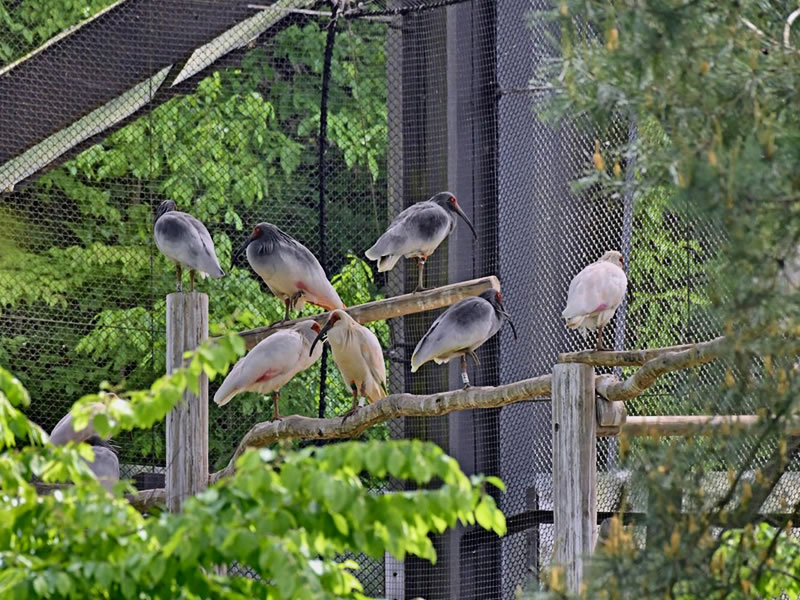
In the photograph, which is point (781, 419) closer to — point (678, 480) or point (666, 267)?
point (678, 480)

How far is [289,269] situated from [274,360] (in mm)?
450

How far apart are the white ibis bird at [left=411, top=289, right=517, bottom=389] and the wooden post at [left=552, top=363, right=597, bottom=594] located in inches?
34.7

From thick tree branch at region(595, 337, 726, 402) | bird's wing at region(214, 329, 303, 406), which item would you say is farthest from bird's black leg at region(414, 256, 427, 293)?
thick tree branch at region(595, 337, 726, 402)

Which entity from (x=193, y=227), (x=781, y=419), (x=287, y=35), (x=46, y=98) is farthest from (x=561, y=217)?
(x=287, y=35)

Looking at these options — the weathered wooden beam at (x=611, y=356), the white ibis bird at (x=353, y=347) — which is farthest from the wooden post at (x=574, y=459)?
the white ibis bird at (x=353, y=347)

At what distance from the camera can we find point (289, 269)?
230 inches

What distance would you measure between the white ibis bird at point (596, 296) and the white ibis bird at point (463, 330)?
0.99ft

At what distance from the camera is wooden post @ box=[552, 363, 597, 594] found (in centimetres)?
430

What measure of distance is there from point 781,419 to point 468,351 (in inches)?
108

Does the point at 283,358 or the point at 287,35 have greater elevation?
the point at 287,35

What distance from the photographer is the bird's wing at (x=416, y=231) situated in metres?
5.70

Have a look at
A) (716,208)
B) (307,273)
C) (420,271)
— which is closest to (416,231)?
(420,271)

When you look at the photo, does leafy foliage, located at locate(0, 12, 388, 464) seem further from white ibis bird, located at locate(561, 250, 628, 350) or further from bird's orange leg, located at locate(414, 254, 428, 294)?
white ibis bird, located at locate(561, 250, 628, 350)

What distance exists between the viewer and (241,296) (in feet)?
29.7
